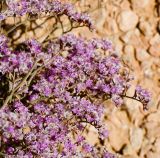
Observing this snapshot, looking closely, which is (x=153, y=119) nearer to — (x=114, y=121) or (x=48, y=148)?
(x=114, y=121)

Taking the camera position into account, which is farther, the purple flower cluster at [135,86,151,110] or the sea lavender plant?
the purple flower cluster at [135,86,151,110]

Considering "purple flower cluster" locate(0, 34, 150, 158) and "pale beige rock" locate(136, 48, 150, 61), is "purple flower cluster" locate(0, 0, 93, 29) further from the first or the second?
"pale beige rock" locate(136, 48, 150, 61)

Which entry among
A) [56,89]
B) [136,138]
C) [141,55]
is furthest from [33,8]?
[136,138]

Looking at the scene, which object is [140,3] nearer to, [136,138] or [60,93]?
[136,138]

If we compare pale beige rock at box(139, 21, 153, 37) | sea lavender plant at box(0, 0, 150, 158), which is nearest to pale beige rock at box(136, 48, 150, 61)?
pale beige rock at box(139, 21, 153, 37)

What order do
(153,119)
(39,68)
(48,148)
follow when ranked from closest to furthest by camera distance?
(48,148) → (39,68) → (153,119)

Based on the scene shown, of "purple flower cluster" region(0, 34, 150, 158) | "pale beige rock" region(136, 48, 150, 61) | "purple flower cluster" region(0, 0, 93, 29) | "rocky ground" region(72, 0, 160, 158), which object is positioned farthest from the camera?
"pale beige rock" region(136, 48, 150, 61)

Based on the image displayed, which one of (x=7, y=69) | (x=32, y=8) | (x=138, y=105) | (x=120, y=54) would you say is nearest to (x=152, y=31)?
(x=120, y=54)
